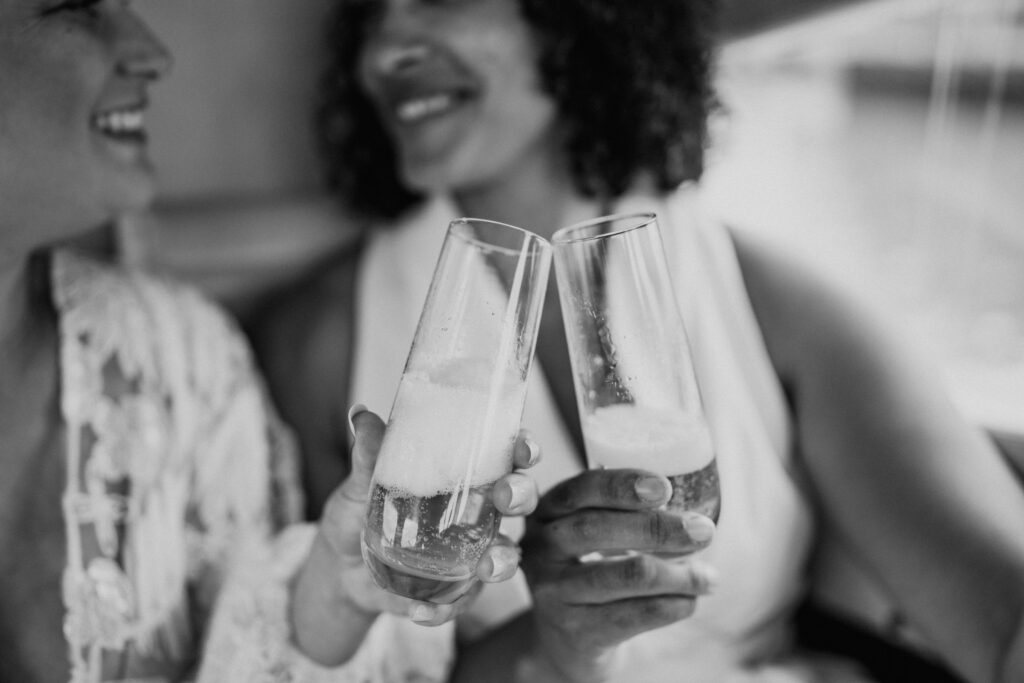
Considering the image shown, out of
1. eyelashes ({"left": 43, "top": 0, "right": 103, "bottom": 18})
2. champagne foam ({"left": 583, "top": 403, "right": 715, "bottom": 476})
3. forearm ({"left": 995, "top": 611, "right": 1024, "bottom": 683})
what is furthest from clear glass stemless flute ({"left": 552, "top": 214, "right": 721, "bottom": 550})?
eyelashes ({"left": 43, "top": 0, "right": 103, "bottom": 18})

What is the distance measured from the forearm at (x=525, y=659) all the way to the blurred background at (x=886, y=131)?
98 centimetres

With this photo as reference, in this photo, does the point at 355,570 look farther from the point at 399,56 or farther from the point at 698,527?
the point at 399,56

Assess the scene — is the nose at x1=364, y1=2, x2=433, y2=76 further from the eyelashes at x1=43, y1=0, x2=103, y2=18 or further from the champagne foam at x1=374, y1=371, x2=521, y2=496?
the champagne foam at x1=374, y1=371, x2=521, y2=496

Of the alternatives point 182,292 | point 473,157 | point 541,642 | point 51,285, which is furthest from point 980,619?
point 51,285

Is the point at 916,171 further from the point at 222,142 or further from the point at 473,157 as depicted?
the point at 222,142

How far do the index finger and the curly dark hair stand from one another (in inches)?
43.0

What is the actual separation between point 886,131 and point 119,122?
7.56 feet

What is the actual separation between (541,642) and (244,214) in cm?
134

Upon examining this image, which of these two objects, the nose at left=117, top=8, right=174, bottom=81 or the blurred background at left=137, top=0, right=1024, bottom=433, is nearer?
the nose at left=117, top=8, right=174, bottom=81

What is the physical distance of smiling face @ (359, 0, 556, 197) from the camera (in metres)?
1.86

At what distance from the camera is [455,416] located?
0.97 m

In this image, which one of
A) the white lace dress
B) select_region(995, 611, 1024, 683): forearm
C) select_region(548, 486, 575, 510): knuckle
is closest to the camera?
select_region(548, 486, 575, 510): knuckle

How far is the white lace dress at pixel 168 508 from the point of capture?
1.41 meters

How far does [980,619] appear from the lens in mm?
1370
